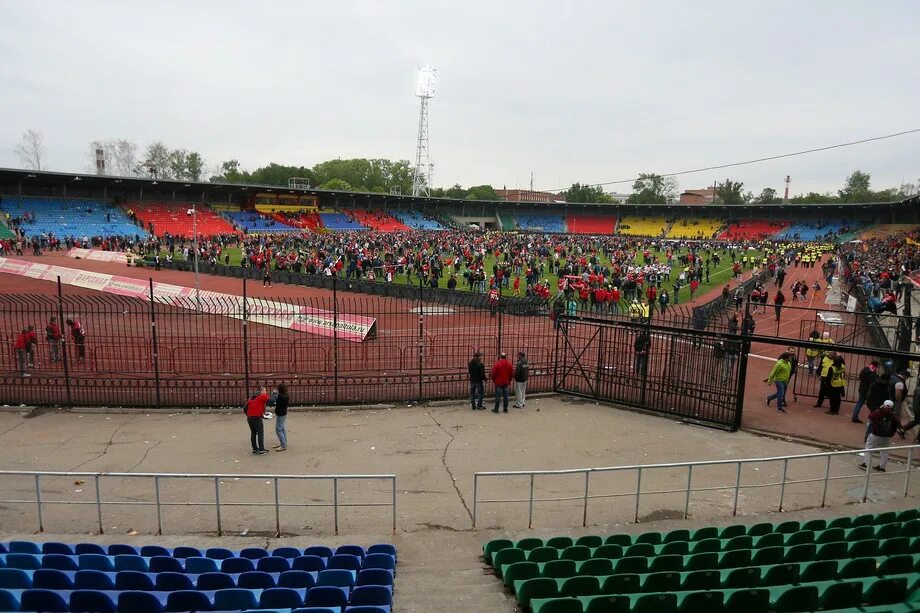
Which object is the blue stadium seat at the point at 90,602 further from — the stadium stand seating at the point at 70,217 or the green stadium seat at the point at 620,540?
the stadium stand seating at the point at 70,217

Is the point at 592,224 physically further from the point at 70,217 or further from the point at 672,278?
the point at 70,217

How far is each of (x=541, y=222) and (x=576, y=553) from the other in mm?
97170

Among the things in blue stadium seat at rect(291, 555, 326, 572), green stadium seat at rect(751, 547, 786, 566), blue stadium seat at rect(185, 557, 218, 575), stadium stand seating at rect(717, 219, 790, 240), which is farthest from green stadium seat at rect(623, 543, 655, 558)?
stadium stand seating at rect(717, 219, 790, 240)

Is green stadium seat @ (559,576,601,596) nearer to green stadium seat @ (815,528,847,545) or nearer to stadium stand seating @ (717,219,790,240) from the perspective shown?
green stadium seat @ (815,528,847,545)

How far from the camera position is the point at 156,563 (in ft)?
19.2

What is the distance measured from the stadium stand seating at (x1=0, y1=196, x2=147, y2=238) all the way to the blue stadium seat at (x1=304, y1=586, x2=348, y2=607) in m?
Result: 54.4

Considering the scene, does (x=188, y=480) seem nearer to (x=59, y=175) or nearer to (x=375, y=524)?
(x=375, y=524)

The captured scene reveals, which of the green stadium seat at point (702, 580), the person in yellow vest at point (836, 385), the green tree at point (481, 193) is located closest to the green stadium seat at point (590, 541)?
the green stadium seat at point (702, 580)

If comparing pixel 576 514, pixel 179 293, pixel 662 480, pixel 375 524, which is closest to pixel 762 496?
pixel 662 480

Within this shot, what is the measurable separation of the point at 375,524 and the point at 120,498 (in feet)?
13.1

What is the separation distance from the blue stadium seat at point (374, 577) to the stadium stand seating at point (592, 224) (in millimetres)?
92898

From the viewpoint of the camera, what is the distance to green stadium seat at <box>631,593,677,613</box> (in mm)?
4695

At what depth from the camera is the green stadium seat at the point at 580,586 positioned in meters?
5.23

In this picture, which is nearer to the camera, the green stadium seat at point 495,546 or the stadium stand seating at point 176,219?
the green stadium seat at point 495,546
